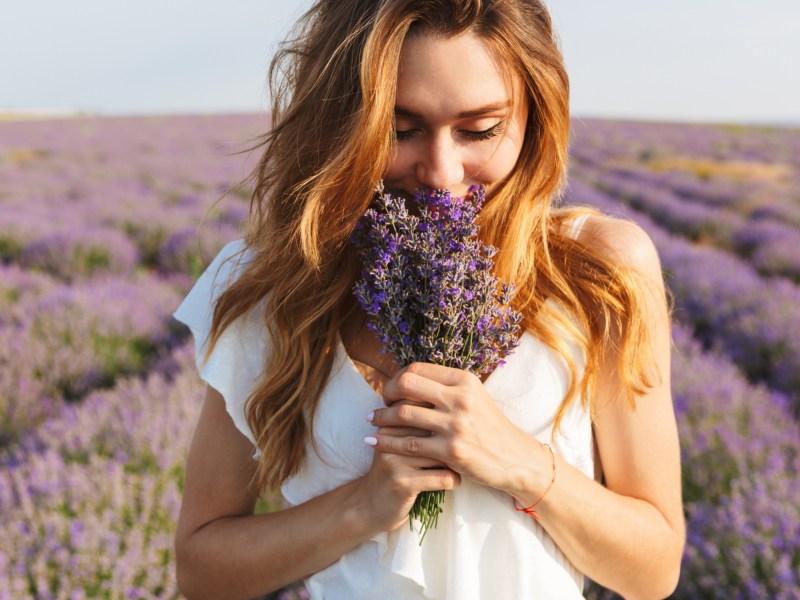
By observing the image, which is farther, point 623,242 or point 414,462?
point 623,242

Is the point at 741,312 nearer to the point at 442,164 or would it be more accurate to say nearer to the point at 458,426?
the point at 442,164

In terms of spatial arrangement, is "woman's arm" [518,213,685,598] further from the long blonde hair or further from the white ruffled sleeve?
the white ruffled sleeve

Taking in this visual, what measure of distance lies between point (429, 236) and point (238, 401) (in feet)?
1.96

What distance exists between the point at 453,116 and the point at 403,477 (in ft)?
2.09

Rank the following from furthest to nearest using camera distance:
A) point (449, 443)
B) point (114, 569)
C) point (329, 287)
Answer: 1. point (114, 569)
2. point (329, 287)
3. point (449, 443)

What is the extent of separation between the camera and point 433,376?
1180 mm

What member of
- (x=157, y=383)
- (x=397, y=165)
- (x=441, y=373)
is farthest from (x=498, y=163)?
(x=157, y=383)

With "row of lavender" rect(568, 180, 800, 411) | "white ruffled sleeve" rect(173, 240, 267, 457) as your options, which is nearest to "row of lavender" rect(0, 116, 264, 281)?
"white ruffled sleeve" rect(173, 240, 267, 457)

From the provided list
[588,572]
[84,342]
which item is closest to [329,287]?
[588,572]

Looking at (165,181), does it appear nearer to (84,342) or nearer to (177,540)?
(84,342)

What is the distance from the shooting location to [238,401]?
1.55m

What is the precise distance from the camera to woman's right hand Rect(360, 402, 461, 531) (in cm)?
121

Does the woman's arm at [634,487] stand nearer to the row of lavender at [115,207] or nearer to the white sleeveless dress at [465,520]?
the white sleeveless dress at [465,520]

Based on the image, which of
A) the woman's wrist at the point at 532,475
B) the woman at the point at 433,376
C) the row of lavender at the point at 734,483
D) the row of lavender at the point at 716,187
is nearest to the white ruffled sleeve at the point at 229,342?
the woman at the point at 433,376
